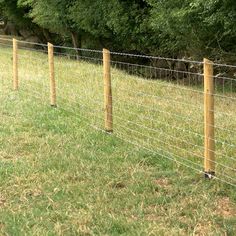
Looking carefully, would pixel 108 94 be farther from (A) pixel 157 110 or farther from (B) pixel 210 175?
(B) pixel 210 175

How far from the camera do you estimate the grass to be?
4.91 m

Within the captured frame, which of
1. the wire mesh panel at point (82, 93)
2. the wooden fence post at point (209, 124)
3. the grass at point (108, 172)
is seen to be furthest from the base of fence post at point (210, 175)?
the wire mesh panel at point (82, 93)

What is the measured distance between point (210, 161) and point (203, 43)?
1162 cm

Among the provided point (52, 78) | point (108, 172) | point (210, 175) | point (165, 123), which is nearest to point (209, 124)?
point (210, 175)

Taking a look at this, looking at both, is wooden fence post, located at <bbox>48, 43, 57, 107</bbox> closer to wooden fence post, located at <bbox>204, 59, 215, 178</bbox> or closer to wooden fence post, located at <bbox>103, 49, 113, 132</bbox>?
wooden fence post, located at <bbox>103, 49, 113, 132</bbox>

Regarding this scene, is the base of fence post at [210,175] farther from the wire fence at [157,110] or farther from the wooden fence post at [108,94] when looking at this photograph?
the wooden fence post at [108,94]

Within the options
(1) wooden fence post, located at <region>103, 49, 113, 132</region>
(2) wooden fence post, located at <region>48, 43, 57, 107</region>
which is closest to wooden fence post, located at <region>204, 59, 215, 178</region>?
Result: (1) wooden fence post, located at <region>103, 49, 113, 132</region>

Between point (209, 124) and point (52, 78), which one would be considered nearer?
point (209, 124)

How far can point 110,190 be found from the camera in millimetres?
5734

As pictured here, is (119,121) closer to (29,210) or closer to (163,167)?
(163,167)

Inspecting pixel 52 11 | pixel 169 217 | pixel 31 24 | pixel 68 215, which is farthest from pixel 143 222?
pixel 31 24

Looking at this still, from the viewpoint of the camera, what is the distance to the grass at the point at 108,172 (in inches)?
193

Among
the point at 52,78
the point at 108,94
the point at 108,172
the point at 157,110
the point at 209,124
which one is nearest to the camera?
the point at 209,124

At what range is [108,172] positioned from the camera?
633 cm
